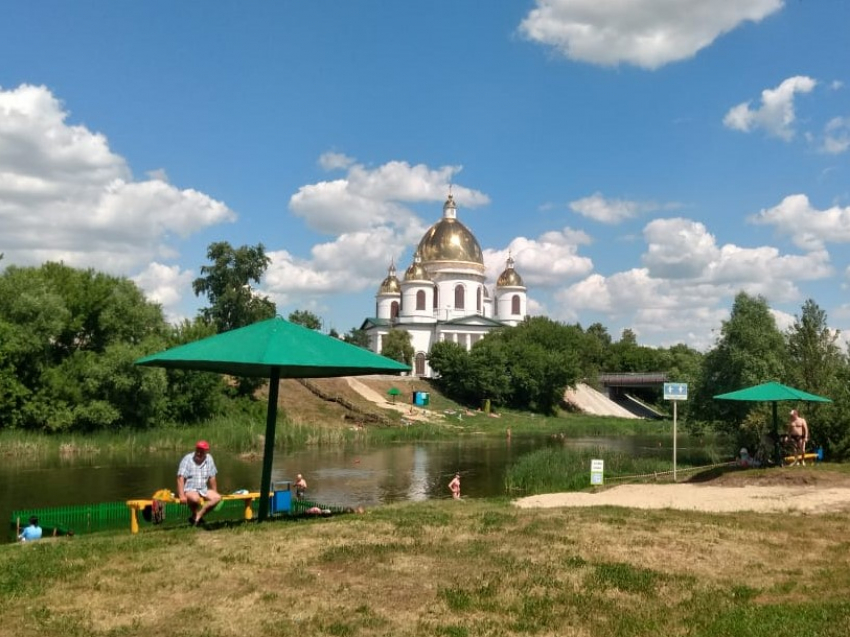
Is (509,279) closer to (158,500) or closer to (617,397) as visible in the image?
(617,397)

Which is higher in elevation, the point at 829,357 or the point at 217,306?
the point at 217,306

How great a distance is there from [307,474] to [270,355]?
2103 cm

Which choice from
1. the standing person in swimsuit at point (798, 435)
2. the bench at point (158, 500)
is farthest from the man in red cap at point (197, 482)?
the standing person in swimsuit at point (798, 435)

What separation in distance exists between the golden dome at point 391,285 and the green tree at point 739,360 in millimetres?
66070

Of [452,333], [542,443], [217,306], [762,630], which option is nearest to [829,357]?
[542,443]

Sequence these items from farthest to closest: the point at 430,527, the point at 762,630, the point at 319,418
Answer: the point at 319,418
the point at 430,527
the point at 762,630

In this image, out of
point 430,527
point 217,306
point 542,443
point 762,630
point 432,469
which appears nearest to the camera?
point 762,630

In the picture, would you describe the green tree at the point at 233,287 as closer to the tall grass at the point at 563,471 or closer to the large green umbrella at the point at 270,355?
the tall grass at the point at 563,471

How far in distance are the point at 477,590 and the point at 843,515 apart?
27.8 ft

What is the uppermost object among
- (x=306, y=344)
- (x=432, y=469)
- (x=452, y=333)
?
(x=452, y=333)

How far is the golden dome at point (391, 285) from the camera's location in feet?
328

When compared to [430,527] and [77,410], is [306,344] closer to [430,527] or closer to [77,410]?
[430,527]

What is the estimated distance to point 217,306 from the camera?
237 ft

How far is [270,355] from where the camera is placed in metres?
10.4
